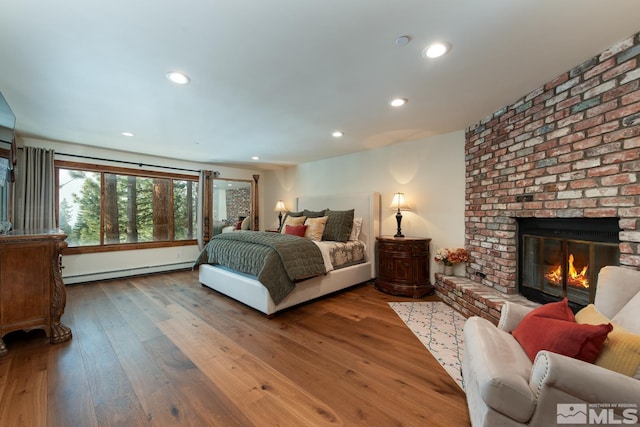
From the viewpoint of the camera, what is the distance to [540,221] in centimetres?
247

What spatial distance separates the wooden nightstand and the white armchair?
85.5 inches

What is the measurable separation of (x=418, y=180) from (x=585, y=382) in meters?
3.24

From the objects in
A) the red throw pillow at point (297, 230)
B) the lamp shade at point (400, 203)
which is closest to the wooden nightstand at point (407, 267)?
the lamp shade at point (400, 203)

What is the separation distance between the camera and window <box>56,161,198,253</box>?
4.20 meters

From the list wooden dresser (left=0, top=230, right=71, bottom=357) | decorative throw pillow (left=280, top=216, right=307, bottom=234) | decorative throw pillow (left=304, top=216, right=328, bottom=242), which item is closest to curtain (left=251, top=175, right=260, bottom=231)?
decorative throw pillow (left=280, top=216, right=307, bottom=234)

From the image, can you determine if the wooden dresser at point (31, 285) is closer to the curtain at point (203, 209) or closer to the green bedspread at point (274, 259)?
the green bedspread at point (274, 259)

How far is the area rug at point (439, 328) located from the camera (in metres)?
2.02

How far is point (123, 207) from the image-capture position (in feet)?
15.4

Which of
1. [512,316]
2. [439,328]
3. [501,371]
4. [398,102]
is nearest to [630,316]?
[512,316]

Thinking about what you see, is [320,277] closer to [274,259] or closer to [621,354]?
[274,259]

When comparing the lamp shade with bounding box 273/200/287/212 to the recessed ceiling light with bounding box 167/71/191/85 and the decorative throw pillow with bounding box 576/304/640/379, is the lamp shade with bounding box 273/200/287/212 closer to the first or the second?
the recessed ceiling light with bounding box 167/71/191/85

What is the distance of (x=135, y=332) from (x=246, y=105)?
2.47 metres

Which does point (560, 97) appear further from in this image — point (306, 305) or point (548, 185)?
point (306, 305)

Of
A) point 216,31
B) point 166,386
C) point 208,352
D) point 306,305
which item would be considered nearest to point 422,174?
point 306,305
